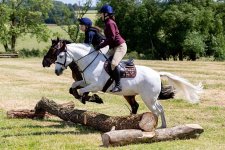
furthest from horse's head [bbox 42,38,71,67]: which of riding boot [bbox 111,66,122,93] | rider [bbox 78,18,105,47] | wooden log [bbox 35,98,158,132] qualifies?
wooden log [bbox 35,98,158,132]

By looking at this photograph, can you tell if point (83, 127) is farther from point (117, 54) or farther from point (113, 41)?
point (113, 41)

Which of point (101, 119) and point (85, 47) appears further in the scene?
point (85, 47)

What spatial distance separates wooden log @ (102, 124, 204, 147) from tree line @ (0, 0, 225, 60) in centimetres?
4950

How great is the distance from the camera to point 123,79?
1095 cm

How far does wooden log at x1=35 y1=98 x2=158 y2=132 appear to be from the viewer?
403 inches

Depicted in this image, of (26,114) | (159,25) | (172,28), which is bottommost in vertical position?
(26,114)

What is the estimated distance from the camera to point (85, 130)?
11.6m

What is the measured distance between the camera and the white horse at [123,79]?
36.0ft

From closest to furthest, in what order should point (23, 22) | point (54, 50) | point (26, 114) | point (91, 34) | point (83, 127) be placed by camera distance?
1. point (54, 50)
2. point (91, 34)
3. point (83, 127)
4. point (26, 114)
5. point (23, 22)

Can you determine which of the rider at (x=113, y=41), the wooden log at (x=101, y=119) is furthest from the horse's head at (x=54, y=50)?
the wooden log at (x=101, y=119)

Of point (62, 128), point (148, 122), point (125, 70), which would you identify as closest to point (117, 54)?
point (125, 70)

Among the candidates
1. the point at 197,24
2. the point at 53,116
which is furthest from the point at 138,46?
the point at 53,116

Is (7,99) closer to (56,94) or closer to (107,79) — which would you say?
(56,94)

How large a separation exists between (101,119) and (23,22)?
189ft
